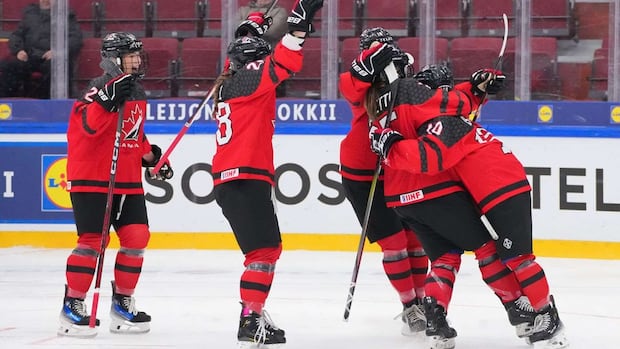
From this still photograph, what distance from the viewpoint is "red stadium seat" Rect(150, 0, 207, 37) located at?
24.1ft

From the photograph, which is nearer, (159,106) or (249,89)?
(249,89)

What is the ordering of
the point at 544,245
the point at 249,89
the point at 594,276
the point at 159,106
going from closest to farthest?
the point at 249,89
the point at 594,276
the point at 544,245
the point at 159,106

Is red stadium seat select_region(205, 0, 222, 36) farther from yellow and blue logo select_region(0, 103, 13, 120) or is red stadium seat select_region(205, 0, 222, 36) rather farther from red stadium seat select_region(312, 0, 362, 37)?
yellow and blue logo select_region(0, 103, 13, 120)

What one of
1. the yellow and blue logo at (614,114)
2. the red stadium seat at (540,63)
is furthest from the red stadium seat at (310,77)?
the yellow and blue logo at (614,114)

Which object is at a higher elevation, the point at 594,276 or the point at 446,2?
the point at 446,2

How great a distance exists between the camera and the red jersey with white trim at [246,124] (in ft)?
13.3

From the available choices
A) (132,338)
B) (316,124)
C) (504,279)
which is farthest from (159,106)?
(504,279)

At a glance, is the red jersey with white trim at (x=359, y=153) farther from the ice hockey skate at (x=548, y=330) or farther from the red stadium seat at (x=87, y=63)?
the red stadium seat at (x=87, y=63)

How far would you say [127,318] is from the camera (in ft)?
15.2

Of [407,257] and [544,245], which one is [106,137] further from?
[544,245]

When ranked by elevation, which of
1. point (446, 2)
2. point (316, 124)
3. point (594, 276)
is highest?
point (446, 2)

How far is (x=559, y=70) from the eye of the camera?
23.1 feet

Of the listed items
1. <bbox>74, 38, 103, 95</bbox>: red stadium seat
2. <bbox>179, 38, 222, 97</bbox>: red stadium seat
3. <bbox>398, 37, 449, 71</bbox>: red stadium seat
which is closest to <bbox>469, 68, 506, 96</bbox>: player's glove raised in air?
<bbox>398, 37, 449, 71</bbox>: red stadium seat

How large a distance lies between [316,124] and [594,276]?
6.43 feet
